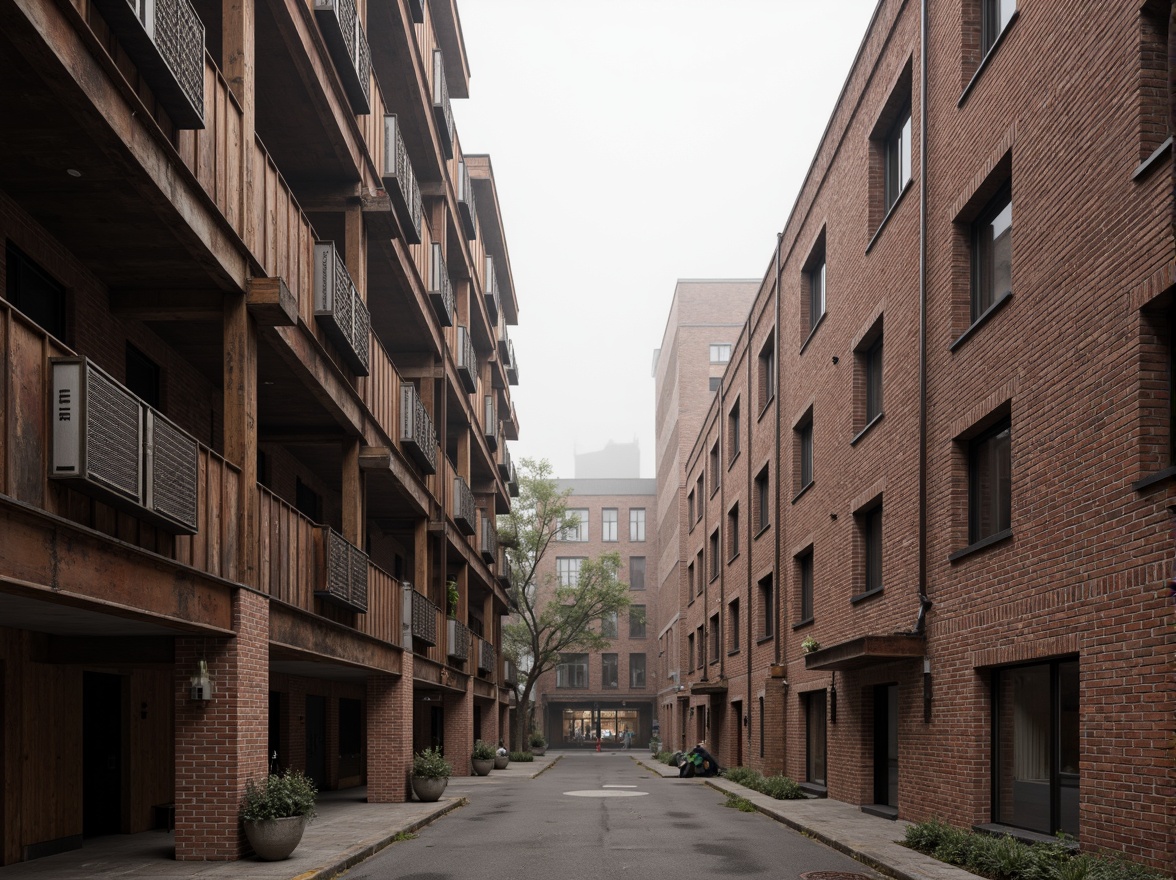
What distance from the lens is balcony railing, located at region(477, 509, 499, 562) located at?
3763 centimetres

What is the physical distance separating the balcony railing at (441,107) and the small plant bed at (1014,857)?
59.3 feet

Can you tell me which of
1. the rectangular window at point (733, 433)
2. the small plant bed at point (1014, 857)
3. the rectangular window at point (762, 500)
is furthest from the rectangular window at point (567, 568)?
the small plant bed at point (1014, 857)

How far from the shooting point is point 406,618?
76.9ft

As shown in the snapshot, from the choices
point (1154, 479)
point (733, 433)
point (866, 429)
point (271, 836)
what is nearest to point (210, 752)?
point (271, 836)

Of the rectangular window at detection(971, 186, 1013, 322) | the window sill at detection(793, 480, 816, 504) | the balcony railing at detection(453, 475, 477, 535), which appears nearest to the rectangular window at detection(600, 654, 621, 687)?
the balcony railing at detection(453, 475, 477, 535)

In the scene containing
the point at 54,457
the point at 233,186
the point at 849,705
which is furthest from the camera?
the point at 849,705

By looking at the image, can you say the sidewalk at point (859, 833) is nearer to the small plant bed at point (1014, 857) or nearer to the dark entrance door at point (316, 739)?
the small plant bed at point (1014, 857)

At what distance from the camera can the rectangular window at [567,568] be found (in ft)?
282

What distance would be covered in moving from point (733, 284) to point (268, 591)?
216ft

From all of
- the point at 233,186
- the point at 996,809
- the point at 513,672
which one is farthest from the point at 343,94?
the point at 513,672

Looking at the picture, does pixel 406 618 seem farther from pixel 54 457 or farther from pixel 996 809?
pixel 54 457

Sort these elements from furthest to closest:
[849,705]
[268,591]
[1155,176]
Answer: [849,705], [268,591], [1155,176]

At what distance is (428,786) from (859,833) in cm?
905

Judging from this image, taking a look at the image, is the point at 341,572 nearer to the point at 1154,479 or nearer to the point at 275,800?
the point at 275,800
